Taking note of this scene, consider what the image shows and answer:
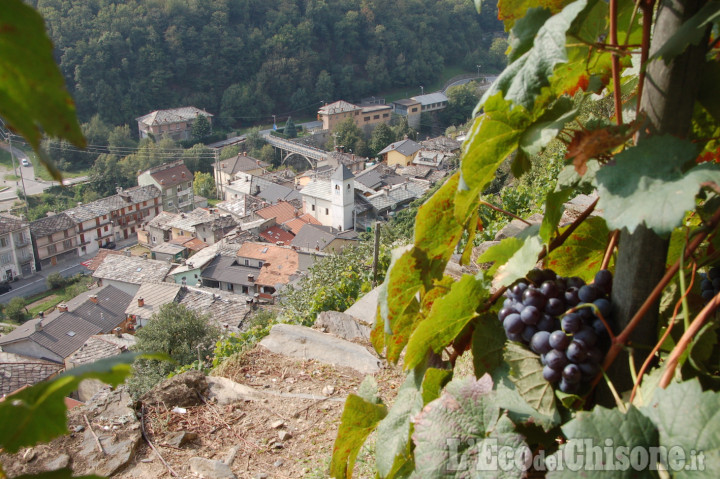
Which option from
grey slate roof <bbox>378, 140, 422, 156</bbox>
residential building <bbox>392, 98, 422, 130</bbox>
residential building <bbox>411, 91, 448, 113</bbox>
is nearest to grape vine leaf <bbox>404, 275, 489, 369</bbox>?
grey slate roof <bbox>378, 140, 422, 156</bbox>

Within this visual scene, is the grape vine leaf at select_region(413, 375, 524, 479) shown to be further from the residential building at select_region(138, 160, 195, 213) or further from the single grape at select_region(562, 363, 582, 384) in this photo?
the residential building at select_region(138, 160, 195, 213)

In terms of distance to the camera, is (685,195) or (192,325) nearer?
(685,195)

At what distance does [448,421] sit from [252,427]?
4.61ft

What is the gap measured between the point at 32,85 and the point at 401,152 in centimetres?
2828

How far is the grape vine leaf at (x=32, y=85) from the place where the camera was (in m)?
0.24

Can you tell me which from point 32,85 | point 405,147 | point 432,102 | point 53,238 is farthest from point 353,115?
point 32,85

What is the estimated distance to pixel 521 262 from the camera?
70 cm

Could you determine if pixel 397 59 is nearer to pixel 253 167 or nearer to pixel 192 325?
pixel 253 167

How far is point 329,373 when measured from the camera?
7.32ft

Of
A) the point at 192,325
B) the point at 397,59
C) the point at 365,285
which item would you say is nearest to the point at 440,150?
the point at 397,59

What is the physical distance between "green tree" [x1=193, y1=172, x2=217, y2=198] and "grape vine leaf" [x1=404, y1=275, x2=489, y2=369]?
94.0 feet

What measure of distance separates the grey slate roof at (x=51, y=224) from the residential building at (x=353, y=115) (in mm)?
15214

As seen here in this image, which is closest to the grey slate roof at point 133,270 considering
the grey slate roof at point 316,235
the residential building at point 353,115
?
the grey slate roof at point 316,235

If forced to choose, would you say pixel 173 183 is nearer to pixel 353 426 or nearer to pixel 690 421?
pixel 353 426
